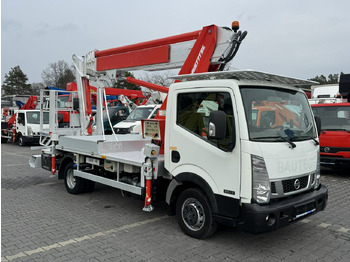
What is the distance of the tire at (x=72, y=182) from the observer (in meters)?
6.88

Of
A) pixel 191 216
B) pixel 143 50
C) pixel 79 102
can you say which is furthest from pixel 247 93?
pixel 79 102

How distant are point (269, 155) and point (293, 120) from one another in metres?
0.86

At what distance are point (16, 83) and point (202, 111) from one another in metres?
69.1

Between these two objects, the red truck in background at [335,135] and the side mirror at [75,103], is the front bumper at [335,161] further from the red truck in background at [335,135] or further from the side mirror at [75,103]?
the side mirror at [75,103]

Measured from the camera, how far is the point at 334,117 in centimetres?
901

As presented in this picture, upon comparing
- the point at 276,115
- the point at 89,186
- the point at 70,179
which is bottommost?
the point at 89,186

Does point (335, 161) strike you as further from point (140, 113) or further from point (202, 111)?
point (140, 113)

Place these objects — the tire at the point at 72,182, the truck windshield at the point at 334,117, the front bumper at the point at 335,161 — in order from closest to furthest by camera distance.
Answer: the tire at the point at 72,182 → the front bumper at the point at 335,161 → the truck windshield at the point at 334,117

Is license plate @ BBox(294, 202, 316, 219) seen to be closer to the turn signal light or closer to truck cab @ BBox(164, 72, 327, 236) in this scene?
truck cab @ BBox(164, 72, 327, 236)

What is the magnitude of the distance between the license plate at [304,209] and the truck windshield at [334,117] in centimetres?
530

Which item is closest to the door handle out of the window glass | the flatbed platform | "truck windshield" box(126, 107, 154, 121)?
the window glass

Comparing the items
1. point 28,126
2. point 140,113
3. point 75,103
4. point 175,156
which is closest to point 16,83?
point 28,126

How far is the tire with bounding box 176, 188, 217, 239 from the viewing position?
13.9 ft

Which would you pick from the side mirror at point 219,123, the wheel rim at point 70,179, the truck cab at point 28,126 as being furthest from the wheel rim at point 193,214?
the truck cab at point 28,126
